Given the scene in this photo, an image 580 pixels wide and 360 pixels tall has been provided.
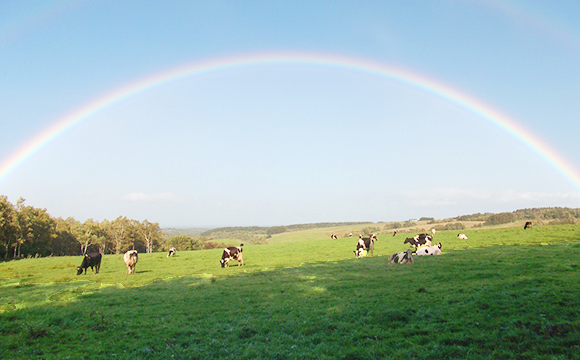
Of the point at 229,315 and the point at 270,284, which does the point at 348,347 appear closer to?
the point at 229,315

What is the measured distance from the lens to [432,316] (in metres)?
11.0

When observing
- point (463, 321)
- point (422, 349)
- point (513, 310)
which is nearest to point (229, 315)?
point (422, 349)

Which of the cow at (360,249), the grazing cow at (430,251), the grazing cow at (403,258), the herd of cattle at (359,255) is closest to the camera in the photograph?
the grazing cow at (403,258)

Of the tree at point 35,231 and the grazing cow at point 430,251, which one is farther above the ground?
the tree at point 35,231

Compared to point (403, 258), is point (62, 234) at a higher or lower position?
higher

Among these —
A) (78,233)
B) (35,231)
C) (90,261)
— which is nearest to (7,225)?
(35,231)

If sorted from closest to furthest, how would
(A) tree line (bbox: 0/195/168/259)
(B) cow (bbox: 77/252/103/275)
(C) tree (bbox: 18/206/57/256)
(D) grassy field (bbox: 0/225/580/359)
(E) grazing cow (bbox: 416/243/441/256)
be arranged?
(D) grassy field (bbox: 0/225/580/359) < (E) grazing cow (bbox: 416/243/441/256) < (B) cow (bbox: 77/252/103/275) < (A) tree line (bbox: 0/195/168/259) < (C) tree (bbox: 18/206/57/256)

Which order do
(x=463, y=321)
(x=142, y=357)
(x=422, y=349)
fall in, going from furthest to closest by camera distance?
(x=463, y=321)
(x=142, y=357)
(x=422, y=349)

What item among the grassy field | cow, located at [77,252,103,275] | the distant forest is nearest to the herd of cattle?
cow, located at [77,252,103,275]

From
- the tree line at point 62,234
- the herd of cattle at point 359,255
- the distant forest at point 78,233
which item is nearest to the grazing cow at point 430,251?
the herd of cattle at point 359,255

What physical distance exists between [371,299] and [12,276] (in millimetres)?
32826

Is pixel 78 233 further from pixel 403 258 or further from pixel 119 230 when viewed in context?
pixel 403 258

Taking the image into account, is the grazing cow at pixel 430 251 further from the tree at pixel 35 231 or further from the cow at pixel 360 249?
the tree at pixel 35 231

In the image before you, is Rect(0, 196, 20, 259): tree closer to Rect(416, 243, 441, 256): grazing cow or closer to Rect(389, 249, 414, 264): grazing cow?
Rect(389, 249, 414, 264): grazing cow
